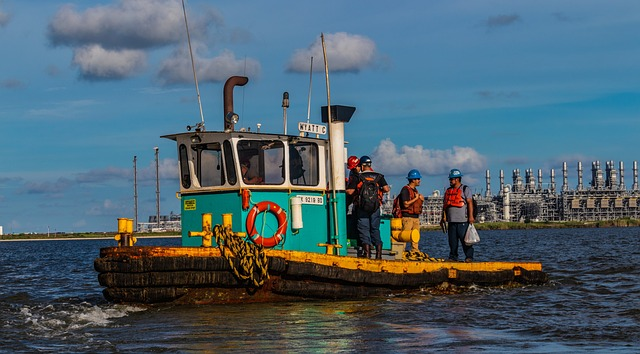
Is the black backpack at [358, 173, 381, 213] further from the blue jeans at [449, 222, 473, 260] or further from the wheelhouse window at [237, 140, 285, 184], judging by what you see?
the blue jeans at [449, 222, 473, 260]

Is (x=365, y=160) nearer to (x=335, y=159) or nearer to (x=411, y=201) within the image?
(x=335, y=159)

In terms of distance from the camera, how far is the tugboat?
553 inches

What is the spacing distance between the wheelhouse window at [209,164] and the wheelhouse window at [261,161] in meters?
0.44

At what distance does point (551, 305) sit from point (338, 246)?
3.64m

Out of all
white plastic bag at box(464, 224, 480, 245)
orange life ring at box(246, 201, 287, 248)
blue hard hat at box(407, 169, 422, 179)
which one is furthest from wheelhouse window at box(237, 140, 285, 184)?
white plastic bag at box(464, 224, 480, 245)

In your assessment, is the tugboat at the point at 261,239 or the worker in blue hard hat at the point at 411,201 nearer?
the tugboat at the point at 261,239

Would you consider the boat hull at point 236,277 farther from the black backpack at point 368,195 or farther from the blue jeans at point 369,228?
the black backpack at point 368,195

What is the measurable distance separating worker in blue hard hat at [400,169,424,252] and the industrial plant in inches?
6707

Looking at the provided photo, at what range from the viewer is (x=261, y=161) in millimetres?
15742

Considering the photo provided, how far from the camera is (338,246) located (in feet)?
52.8

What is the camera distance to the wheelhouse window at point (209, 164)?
15789 mm

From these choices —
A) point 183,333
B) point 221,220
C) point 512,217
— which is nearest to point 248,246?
point 221,220

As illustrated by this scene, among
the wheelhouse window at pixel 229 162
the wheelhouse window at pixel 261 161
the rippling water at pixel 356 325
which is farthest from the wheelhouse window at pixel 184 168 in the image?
the rippling water at pixel 356 325

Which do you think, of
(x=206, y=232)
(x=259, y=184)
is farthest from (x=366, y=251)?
(x=206, y=232)
